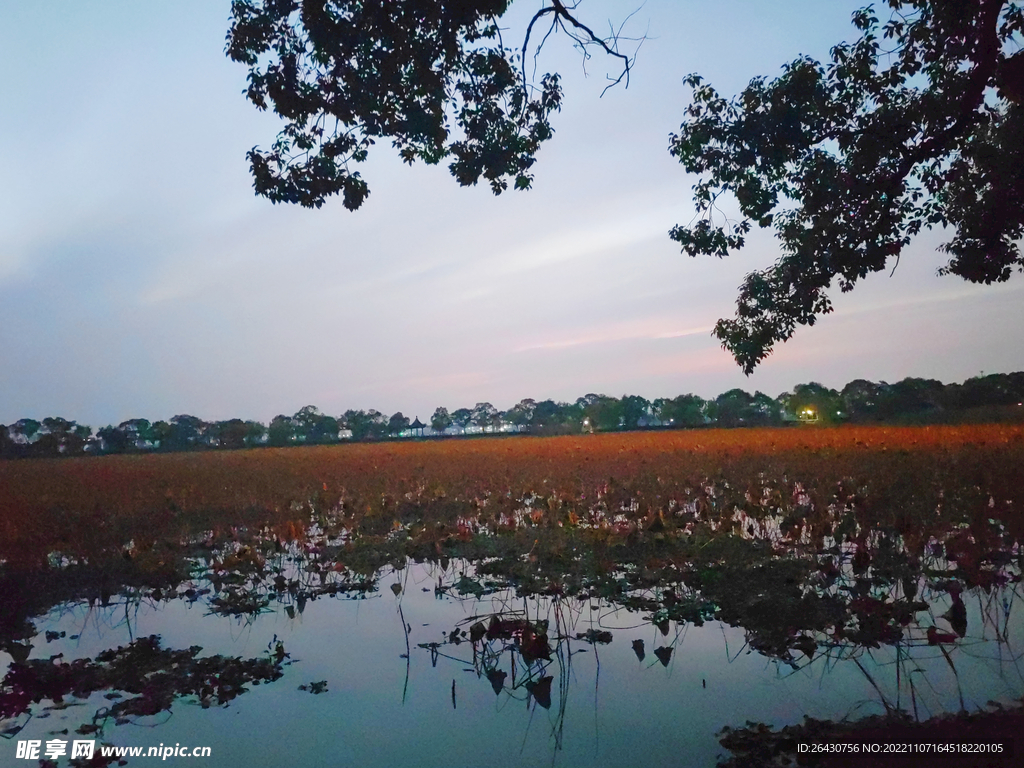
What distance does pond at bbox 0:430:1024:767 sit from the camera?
365cm

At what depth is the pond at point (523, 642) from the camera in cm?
365

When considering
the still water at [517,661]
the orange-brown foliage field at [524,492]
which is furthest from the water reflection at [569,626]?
the orange-brown foliage field at [524,492]

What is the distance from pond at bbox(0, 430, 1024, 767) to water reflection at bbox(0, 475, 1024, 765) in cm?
2

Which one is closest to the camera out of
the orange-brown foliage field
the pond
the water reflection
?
the pond

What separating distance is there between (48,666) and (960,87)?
32.0ft

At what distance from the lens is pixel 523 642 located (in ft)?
15.3

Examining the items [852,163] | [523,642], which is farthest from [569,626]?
[852,163]

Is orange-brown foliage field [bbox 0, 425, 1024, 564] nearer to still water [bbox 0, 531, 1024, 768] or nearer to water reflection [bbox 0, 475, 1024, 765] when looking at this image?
water reflection [bbox 0, 475, 1024, 765]

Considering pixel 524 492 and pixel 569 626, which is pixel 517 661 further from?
pixel 524 492

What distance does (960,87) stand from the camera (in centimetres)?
749

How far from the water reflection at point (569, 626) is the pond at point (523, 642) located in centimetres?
2

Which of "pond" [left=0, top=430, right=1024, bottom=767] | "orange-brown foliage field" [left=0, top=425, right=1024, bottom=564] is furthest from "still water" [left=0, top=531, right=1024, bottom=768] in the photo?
"orange-brown foliage field" [left=0, top=425, right=1024, bottom=564]

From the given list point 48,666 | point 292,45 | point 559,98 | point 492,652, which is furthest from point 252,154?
point 492,652

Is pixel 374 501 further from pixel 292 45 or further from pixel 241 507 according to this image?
pixel 292 45
